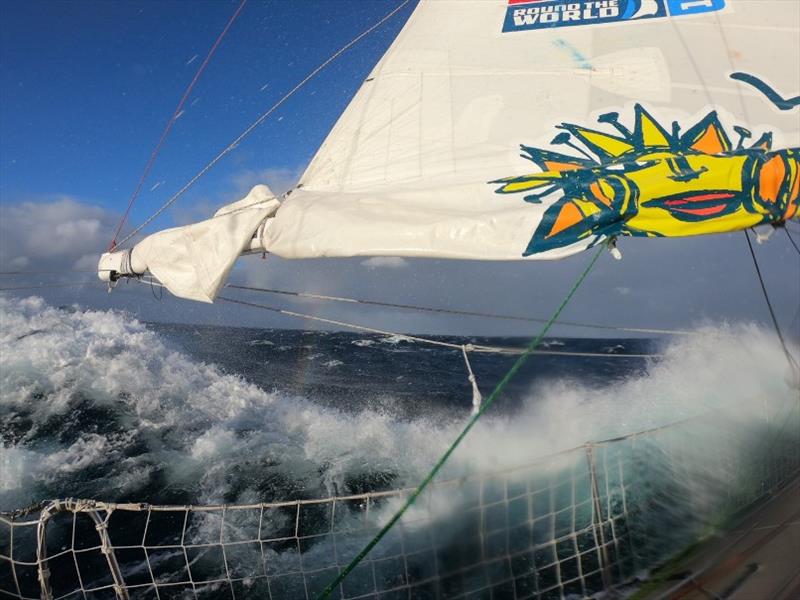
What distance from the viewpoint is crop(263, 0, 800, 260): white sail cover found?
2.70 meters

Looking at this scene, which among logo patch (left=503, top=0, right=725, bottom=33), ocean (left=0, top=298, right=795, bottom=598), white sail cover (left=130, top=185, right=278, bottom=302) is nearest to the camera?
white sail cover (left=130, top=185, right=278, bottom=302)

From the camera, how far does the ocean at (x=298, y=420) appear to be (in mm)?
9320

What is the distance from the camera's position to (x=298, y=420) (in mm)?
15109

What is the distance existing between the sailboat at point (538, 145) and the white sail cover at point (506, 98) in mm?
13

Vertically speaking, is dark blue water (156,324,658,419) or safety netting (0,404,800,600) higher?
safety netting (0,404,800,600)

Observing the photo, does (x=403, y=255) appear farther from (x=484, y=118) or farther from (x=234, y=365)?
(x=234, y=365)

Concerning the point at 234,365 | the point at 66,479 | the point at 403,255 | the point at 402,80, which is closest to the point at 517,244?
→ the point at 403,255

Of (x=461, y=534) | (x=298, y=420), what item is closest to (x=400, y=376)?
(x=298, y=420)

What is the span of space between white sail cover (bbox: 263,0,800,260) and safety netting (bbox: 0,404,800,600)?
6.90 ft

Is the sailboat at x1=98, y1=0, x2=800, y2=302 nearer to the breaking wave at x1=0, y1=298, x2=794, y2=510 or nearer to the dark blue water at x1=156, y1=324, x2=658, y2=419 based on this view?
the breaking wave at x1=0, y1=298, x2=794, y2=510

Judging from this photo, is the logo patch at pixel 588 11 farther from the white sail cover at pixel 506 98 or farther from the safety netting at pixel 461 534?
the safety netting at pixel 461 534

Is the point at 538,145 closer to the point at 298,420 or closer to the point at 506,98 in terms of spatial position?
the point at 506,98

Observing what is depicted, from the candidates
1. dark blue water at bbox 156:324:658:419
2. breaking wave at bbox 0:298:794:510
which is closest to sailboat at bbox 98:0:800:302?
breaking wave at bbox 0:298:794:510

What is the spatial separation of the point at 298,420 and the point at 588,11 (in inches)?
552
